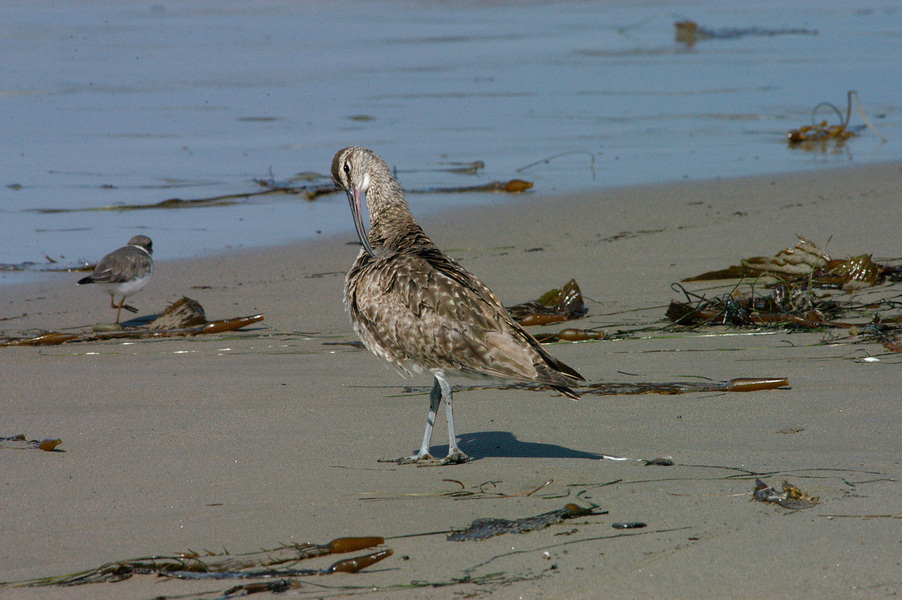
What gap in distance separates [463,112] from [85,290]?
31.5ft

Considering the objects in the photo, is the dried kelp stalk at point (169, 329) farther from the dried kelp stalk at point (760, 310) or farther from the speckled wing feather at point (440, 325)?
the dried kelp stalk at point (760, 310)

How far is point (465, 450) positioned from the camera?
4.87 metres

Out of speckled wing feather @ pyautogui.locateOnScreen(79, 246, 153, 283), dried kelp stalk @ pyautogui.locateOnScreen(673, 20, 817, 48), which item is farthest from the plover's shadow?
dried kelp stalk @ pyautogui.locateOnScreen(673, 20, 817, 48)

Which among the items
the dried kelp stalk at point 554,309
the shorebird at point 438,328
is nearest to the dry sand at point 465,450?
the dried kelp stalk at point 554,309

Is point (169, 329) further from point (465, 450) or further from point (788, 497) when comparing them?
point (788, 497)

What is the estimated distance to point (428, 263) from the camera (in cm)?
497

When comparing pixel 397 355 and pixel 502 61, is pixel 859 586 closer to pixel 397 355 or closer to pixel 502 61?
pixel 397 355

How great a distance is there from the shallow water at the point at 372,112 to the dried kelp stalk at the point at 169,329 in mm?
2084

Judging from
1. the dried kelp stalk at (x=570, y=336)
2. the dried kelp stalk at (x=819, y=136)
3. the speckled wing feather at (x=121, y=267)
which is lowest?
the dried kelp stalk at (x=570, y=336)

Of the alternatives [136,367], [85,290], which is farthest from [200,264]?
[136,367]

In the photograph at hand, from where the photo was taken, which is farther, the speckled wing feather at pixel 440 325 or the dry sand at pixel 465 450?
the speckled wing feather at pixel 440 325

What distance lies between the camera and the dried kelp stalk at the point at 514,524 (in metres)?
3.63

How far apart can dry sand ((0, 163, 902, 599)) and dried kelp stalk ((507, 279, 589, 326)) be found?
12cm

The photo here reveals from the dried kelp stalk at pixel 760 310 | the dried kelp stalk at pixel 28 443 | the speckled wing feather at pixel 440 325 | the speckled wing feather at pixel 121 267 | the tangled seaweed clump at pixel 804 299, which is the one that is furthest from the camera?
the speckled wing feather at pixel 121 267
